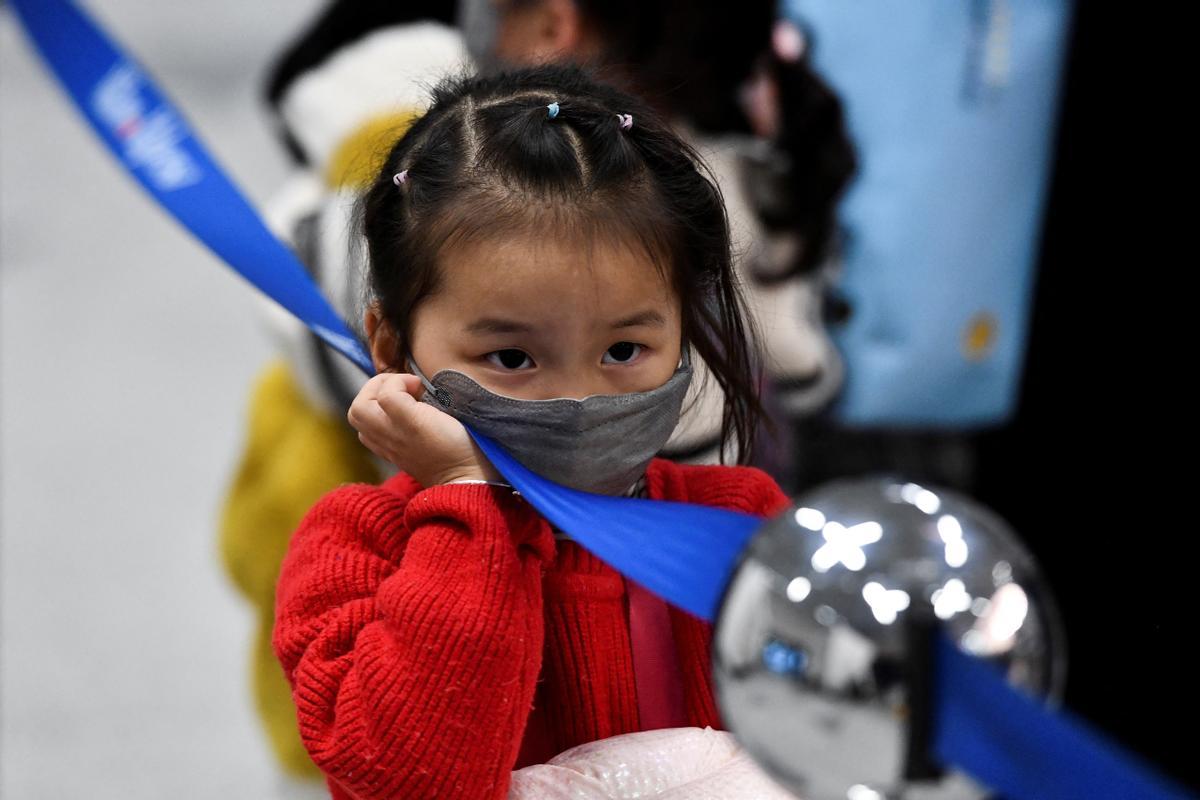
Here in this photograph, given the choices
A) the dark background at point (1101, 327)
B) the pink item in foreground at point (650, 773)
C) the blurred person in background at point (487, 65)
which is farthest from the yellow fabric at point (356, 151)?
the dark background at point (1101, 327)

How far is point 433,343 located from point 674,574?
5.9 inches

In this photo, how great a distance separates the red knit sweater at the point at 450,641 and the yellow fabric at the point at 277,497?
18.3 inches

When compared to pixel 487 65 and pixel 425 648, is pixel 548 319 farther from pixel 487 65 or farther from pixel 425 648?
pixel 487 65

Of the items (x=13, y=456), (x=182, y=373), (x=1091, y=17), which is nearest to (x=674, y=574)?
(x=1091, y=17)

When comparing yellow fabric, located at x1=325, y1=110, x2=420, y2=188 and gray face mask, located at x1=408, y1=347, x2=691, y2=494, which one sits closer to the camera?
gray face mask, located at x1=408, y1=347, x2=691, y2=494

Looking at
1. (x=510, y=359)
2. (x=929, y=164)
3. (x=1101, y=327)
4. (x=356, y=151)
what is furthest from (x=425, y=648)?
(x=1101, y=327)

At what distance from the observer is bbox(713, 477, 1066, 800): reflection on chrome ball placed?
0.44m

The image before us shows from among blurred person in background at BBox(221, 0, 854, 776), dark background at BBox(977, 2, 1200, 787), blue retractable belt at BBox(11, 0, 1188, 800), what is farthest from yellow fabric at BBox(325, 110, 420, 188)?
dark background at BBox(977, 2, 1200, 787)

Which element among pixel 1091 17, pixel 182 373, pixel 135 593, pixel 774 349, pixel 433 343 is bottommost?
pixel 135 593

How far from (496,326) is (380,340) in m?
0.10

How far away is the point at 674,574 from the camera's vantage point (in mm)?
540

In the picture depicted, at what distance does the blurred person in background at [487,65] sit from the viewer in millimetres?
1127

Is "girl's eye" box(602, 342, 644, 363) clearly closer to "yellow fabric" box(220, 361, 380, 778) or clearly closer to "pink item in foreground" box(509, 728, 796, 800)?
"pink item in foreground" box(509, 728, 796, 800)

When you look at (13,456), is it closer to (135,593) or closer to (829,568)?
(135,593)
